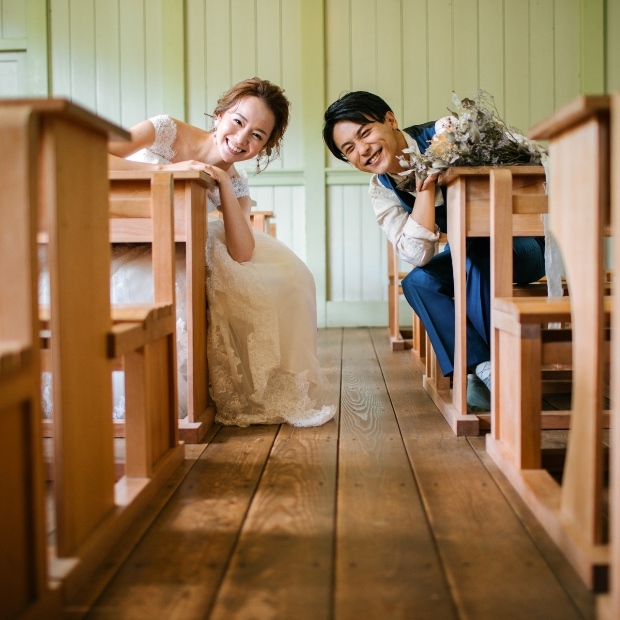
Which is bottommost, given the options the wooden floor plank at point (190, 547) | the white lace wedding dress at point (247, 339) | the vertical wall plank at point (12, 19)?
the wooden floor plank at point (190, 547)

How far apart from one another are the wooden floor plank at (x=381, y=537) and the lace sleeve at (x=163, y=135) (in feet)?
4.12

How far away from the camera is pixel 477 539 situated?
4.28 feet

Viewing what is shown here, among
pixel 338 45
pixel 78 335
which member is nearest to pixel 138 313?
pixel 78 335

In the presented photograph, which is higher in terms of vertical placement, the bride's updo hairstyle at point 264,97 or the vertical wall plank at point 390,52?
the vertical wall plank at point 390,52

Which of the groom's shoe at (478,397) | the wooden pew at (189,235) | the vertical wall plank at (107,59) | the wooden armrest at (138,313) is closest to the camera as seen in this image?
the wooden armrest at (138,313)

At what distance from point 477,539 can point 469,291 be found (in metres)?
1.28

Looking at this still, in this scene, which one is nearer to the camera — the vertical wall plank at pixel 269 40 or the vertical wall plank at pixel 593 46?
the vertical wall plank at pixel 593 46

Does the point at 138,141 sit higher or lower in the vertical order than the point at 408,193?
higher

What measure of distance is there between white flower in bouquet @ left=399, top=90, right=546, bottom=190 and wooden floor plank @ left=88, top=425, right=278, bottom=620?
41.6 inches

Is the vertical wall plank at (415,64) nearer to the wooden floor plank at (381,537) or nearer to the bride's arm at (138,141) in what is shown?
the bride's arm at (138,141)

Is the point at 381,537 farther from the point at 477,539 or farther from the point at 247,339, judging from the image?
the point at 247,339

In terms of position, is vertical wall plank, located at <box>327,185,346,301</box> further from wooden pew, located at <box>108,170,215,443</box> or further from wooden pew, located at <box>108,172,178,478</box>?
wooden pew, located at <box>108,172,178,478</box>

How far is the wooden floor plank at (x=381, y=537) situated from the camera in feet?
3.49

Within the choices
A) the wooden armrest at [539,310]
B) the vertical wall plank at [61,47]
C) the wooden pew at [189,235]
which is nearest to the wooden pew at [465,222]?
the wooden armrest at [539,310]
